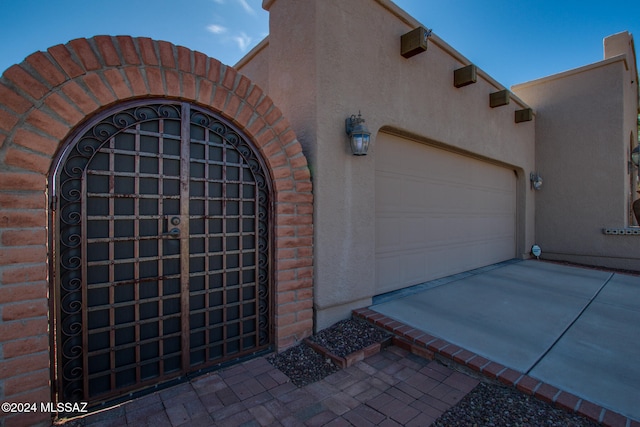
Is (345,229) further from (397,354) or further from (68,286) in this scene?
(68,286)

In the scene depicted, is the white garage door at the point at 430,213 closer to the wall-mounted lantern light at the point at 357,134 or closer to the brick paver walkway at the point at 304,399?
the wall-mounted lantern light at the point at 357,134

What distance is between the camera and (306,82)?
3.51 metres

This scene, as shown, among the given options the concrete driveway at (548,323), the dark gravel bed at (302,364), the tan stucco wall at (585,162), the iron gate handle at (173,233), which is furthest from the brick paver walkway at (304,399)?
the tan stucco wall at (585,162)

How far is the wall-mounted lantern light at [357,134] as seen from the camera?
11.4 ft

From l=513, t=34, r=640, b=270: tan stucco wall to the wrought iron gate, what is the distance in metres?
8.34

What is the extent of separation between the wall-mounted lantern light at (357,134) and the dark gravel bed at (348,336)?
78.7 inches

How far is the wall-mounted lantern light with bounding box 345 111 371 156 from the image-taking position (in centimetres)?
348

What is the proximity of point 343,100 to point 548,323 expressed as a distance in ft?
11.4

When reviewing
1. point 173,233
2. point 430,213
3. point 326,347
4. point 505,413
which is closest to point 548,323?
point 505,413

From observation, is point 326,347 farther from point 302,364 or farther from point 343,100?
point 343,100

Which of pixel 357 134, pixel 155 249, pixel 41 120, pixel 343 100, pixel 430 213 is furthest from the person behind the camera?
pixel 430 213

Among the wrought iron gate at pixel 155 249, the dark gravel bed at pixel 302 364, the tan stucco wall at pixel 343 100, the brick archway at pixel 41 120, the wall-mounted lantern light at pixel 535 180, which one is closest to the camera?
the brick archway at pixel 41 120

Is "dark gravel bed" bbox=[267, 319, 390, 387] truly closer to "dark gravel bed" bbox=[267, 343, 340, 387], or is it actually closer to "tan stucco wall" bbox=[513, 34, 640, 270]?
"dark gravel bed" bbox=[267, 343, 340, 387]

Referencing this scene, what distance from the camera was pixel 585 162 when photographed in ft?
25.4
